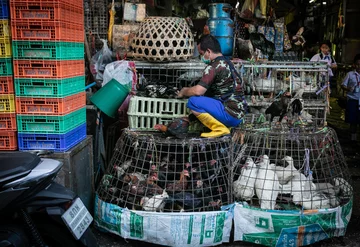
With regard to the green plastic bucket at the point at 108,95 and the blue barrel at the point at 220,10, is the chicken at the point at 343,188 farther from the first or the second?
the blue barrel at the point at 220,10

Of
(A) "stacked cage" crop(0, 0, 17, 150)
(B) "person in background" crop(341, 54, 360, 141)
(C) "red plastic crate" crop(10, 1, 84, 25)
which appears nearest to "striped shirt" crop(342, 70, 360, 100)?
(B) "person in background" crop(341, 54, 360, 141)

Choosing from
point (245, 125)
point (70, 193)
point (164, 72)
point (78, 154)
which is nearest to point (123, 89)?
point (164, 72)

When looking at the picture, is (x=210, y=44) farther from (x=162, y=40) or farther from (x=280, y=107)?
(x=280, y=107)

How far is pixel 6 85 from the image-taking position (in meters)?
4.03

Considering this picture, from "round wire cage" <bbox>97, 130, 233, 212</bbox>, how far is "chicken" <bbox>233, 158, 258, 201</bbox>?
0.14m

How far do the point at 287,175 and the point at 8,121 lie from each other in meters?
2.86

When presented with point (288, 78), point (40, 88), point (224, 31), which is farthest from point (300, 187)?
point (224, 31)

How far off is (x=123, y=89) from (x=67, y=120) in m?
1.19

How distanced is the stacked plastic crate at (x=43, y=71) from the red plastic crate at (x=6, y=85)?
51 mm

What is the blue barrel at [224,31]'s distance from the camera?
6391mm

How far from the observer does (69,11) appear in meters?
4.19

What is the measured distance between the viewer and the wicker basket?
17.0 feet

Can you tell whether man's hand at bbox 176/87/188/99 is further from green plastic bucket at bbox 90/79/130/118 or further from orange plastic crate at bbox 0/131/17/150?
orange plastic crate at bbox 0/131/17/150

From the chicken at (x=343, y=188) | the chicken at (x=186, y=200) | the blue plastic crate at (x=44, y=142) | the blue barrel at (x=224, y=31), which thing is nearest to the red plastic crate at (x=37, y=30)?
the blue plastic crate at (x=44, y=142)
